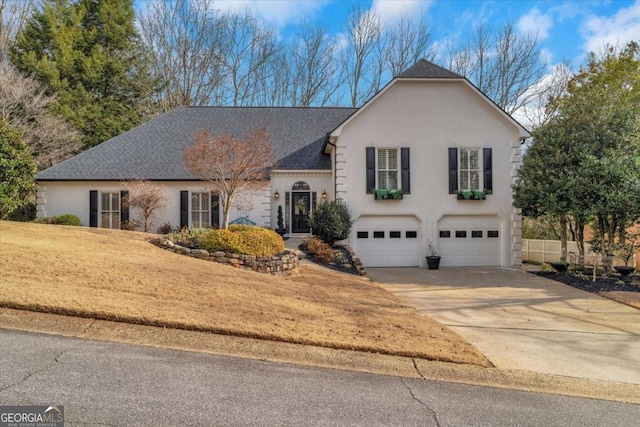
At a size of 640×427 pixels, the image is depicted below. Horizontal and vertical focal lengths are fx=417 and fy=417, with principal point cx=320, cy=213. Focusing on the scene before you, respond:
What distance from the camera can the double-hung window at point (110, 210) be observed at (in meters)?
18.2

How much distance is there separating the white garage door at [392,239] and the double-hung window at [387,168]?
1325mm

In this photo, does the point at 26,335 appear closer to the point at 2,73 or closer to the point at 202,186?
the point at 202,186

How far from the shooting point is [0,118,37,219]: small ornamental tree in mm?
13344

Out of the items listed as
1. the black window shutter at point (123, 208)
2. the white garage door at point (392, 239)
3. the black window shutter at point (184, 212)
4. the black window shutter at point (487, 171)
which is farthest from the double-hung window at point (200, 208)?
the black window shutter at point (487, 171)

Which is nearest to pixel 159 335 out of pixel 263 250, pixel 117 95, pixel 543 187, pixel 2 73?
pixel 263 250

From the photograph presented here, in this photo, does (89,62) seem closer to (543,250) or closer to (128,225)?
(128,225)

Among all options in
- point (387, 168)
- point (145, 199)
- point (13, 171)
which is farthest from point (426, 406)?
point (145, 199)

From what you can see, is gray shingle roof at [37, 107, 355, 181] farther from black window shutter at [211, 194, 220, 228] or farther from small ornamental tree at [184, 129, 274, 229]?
small ornamental tree at [184, 129, 274, 229]

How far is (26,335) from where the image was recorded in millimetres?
4895

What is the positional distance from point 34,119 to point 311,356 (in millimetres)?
26894

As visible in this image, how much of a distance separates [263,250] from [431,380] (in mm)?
7404

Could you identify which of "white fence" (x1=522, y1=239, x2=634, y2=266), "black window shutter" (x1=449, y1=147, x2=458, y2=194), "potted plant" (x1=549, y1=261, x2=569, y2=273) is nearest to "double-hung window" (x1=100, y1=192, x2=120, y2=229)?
"black window shutter" (x1=449, y1=147, x2=458, y2=194)

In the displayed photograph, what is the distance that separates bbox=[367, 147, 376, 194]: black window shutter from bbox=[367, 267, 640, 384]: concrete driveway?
3.72 metres

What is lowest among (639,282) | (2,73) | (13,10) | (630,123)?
(639,282)
